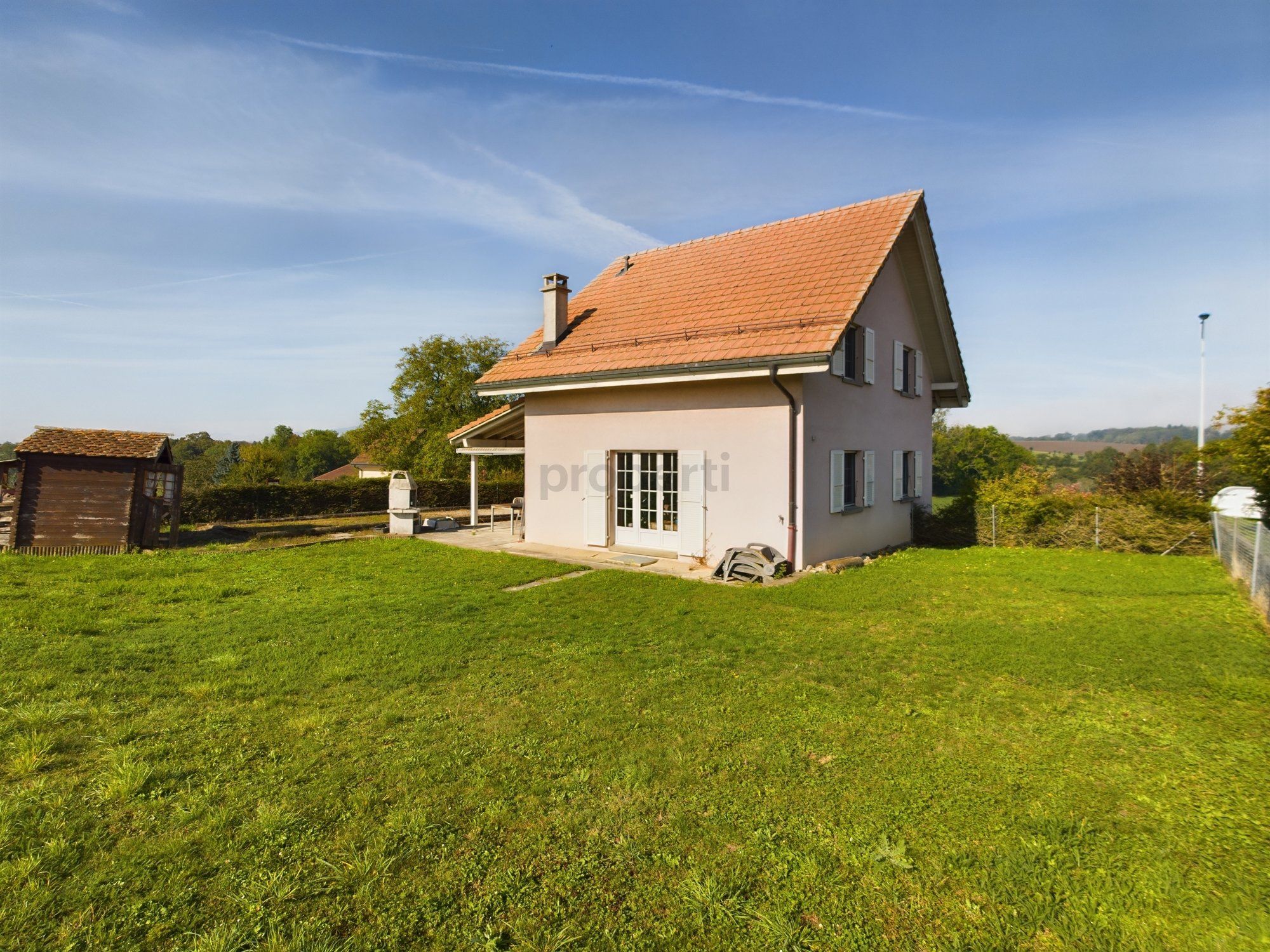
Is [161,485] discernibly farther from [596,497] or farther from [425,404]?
[425,404]

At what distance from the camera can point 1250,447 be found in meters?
5.71

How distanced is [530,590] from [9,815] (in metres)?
6.04

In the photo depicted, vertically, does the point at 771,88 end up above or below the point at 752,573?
above

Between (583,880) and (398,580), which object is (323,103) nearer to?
(398,580)

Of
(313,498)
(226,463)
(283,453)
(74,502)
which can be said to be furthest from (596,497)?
(283,453)

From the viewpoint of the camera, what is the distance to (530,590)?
29.0ft

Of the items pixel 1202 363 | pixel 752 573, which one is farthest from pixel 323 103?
pixel 1202 363

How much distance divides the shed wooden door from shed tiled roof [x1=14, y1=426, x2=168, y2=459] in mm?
194

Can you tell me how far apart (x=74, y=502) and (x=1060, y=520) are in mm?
21134

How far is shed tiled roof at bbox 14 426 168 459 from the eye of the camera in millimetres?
12555

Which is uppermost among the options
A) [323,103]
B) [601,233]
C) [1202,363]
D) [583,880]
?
[601,233]

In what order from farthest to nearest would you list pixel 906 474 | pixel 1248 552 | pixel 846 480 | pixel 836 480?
1. pixel 906 474
2. pixel 846 480
3. pixel 836 480
4. pixel 1248 552

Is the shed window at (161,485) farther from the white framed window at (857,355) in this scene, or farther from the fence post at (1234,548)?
the fence post at (1234,548)

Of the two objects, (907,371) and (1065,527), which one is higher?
(907,371)
